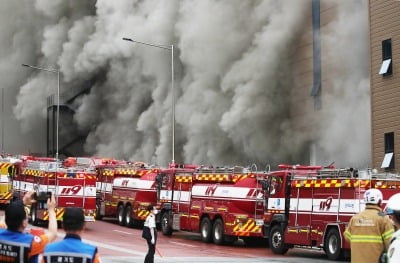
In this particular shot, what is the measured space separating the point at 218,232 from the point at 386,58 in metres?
9.19

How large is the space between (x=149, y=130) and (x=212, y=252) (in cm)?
2877

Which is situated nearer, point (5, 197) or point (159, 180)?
point (159, 180)

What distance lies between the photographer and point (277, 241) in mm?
20953

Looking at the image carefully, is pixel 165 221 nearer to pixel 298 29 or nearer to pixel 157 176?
pixel 157 176

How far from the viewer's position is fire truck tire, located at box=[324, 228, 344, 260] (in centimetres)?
1827

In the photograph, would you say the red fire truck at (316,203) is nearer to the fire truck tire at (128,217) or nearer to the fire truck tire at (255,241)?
the fire truck tire at (255,241)

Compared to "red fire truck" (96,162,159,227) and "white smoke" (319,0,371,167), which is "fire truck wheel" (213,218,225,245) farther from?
"white smoke" (319,0,371,167)

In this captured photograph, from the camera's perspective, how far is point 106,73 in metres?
55.6

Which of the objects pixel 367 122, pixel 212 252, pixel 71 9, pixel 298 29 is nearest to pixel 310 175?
pixel 212 252

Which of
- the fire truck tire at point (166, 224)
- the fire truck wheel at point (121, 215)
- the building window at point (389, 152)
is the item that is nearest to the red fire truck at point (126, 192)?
the fire truck wheel at point (121, 215)

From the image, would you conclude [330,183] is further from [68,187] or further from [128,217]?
[128,217]

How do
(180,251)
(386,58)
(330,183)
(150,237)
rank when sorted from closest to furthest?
(150,237) < (330,183) < (180,251) < (386,58)

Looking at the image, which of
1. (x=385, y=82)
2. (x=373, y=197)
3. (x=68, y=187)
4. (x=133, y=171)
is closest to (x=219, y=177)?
(x=68, y=187)

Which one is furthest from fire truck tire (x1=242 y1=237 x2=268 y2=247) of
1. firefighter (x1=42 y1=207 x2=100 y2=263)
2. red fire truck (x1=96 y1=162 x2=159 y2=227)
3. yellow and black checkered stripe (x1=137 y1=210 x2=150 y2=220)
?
firefighter (x1=42 y1=207 x2=100 y2=263)
